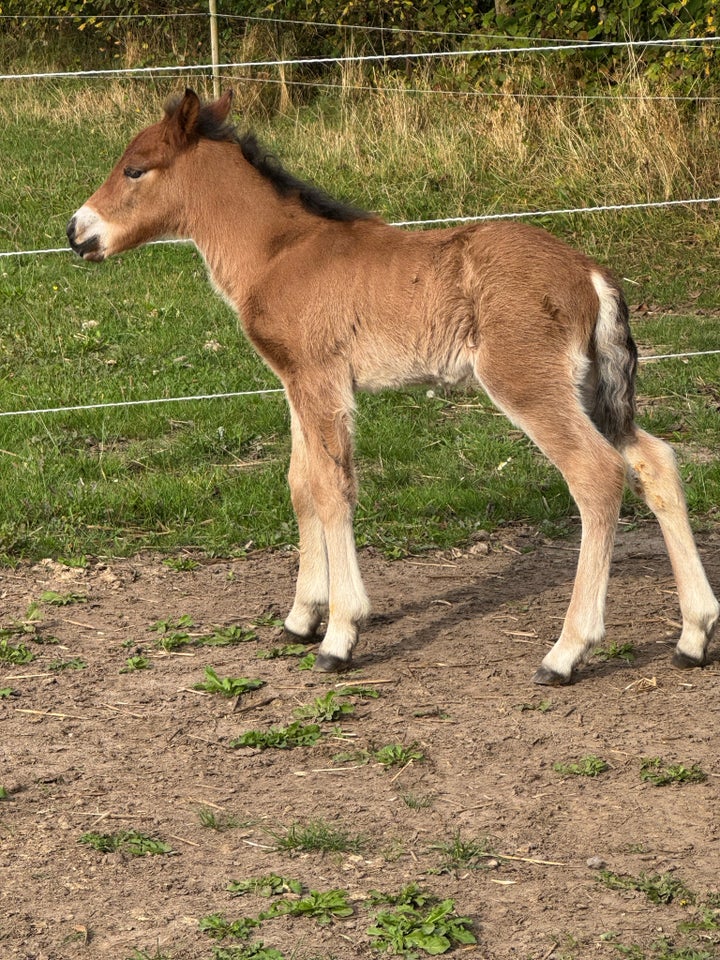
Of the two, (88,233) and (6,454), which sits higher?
(88,233)

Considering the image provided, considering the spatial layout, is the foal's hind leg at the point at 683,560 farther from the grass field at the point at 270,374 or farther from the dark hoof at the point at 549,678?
the grass field at the point at 270,374

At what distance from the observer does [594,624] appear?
4.38m

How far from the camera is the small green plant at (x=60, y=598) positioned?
5.29 metres

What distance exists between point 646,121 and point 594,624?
6.96 metres

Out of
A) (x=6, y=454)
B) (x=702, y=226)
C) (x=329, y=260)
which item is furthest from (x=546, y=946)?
(x=702, y=226)

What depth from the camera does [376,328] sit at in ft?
15.1

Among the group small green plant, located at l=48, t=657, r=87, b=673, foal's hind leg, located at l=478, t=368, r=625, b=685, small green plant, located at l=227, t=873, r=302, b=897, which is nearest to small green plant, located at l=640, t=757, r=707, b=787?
foal's hind leg, located at l=478, t=368, r=625, b=685

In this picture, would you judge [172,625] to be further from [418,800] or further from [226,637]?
[418,800]

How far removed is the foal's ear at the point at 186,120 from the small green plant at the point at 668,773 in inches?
111

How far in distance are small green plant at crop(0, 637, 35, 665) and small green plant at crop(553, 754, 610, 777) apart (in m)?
2.07

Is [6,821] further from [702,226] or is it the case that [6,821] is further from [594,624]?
[702,226]

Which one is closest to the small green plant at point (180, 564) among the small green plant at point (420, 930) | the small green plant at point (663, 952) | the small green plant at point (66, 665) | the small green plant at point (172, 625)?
the small green plant at point (172, 625)

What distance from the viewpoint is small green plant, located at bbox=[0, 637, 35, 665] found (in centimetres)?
477

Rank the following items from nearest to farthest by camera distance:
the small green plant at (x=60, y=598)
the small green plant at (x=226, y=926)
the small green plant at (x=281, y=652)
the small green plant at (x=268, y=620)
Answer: the small green plant at (x=226, y=926) < the small green plant at (x=281, y=652) < the small green plant at (x=268, y=620) < the small green plant at (x=60, y=598)
